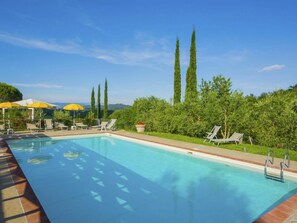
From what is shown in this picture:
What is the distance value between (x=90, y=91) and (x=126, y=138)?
2168cm

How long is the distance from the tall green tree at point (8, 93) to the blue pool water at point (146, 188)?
37.7 m

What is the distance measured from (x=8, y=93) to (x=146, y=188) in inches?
1772

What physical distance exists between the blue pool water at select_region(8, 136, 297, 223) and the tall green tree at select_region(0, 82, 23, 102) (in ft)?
124

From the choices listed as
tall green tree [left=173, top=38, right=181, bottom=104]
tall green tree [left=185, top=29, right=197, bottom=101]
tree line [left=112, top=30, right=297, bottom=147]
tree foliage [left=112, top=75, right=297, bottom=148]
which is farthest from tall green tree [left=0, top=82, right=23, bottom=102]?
tall green tree [left=185, top=29, right=197, bottom=101]

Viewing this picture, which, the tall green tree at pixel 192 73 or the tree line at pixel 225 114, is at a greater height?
the tall green tree at pixel 192 73

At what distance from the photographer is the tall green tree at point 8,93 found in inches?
1567

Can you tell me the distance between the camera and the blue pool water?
14.1ft

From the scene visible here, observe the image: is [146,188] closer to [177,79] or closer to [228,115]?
[228,115]

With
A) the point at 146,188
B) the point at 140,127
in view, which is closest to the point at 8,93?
the point at 140,127

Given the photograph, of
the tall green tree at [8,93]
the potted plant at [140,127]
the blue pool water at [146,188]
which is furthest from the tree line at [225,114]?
the tall green tree at [8,93]

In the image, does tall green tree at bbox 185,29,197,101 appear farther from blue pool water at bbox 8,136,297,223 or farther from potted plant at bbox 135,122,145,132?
blue pool water at bbox 8,136,297,223

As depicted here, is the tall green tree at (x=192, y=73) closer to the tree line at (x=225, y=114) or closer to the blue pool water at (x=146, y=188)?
the tree line at (x=225, y=114)

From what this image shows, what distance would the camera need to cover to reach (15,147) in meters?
10.5

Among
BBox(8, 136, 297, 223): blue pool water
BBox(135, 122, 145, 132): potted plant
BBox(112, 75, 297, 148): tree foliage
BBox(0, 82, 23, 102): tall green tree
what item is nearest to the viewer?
BBox(8, 136, 297, 223): blue pool water
